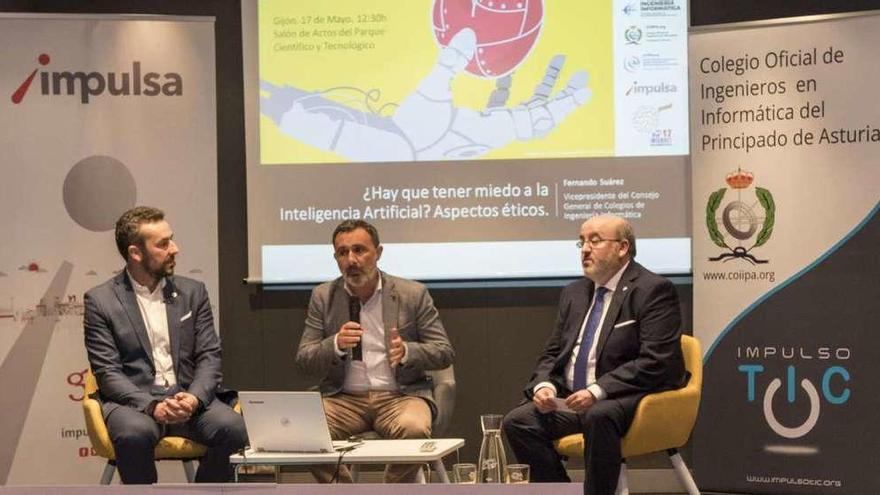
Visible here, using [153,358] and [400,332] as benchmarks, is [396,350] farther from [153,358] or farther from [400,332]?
[153,358]

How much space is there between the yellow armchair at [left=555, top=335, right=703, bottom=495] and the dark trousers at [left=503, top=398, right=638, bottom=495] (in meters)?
0.04

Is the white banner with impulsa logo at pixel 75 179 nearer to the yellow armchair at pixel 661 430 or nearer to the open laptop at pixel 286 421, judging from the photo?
the open laptop at pixel 286 421

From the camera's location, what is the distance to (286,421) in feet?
12.9

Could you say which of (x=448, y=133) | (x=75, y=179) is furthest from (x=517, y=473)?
(x=75, y=179)

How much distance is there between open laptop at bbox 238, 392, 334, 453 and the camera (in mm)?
3878

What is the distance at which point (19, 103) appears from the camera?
5.82m

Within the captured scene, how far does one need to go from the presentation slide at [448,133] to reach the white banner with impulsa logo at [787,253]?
0.30m

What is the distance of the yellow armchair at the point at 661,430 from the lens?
14.9 feet

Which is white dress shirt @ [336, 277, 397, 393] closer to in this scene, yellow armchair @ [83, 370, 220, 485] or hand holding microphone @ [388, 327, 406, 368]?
hand holding microphone @ [388, 327, 406, 368]

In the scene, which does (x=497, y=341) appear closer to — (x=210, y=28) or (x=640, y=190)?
(x=640, y=190)

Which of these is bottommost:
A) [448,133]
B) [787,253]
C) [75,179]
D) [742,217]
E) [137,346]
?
[137,346]

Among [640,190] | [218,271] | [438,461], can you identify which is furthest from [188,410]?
[640,190]

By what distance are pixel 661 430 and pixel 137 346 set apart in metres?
2.15

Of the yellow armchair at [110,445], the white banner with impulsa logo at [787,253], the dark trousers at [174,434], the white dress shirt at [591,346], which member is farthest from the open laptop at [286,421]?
the white banner with impulsa logo at [787,253]
